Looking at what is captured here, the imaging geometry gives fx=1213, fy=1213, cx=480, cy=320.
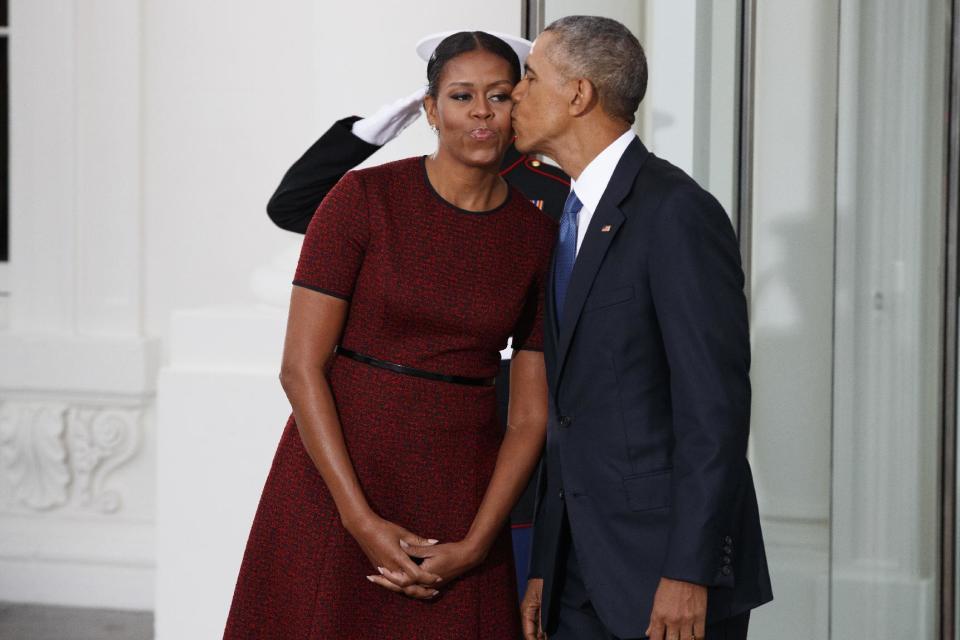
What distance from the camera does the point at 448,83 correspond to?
166 centimetres

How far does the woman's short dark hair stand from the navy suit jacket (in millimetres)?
218

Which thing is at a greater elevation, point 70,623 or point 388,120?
point 388,120

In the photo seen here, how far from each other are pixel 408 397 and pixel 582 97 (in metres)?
0.46

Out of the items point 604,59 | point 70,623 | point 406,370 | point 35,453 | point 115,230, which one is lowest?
point 70,623

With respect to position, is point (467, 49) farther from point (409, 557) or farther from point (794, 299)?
point (794, 299)

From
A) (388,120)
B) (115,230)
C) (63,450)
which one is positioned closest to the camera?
(388,120)

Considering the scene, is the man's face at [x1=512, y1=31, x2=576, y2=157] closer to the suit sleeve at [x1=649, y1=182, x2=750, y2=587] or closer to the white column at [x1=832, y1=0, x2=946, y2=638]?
the suit sleeve at [x1=649, y1=182, x2=750, y2=587]

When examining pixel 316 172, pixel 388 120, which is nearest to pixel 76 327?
pixel 316 172

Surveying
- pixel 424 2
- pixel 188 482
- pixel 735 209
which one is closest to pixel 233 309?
pixel 188 482

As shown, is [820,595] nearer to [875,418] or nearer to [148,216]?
[875,418]

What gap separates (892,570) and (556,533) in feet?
4.33

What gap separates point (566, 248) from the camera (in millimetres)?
1654

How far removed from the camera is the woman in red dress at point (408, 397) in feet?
5.33

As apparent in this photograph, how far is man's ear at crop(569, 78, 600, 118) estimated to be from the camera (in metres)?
1.60
